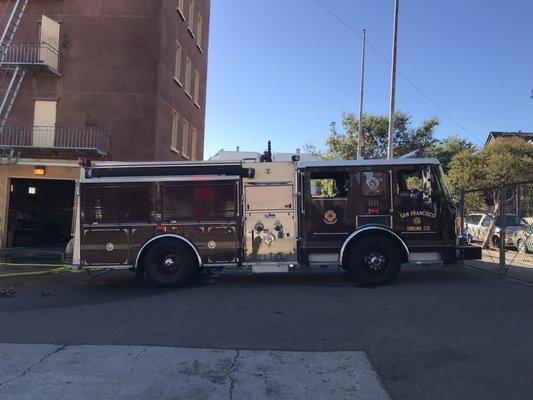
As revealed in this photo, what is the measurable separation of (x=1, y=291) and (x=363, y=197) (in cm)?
711

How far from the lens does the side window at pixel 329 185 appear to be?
10.4 meters

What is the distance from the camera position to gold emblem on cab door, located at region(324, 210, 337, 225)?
33.8 ft

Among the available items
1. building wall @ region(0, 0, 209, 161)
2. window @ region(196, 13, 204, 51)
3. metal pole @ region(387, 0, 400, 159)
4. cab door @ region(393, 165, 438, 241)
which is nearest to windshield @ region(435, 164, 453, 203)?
cab door @ region(393, 165, 438, 241)

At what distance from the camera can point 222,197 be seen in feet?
33.9

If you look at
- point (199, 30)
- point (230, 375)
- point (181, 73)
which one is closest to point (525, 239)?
point (230, 375)

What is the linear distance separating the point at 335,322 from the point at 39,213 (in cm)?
1800

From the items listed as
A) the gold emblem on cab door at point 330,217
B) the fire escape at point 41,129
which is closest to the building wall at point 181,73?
the fire escape at point 41,129

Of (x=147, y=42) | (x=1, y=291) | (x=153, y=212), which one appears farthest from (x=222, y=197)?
(x=147, y=42)

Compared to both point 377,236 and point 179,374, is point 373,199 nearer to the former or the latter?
point 377,236

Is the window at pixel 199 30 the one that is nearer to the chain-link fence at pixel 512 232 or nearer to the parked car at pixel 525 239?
the chain-link fence at pixel 512 232

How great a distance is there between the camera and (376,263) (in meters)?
10.2

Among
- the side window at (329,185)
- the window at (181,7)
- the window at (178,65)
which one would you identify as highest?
the window at (181,7)

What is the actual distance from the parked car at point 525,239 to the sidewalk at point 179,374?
895cm

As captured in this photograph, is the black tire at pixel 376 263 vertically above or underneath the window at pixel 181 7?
underneath
